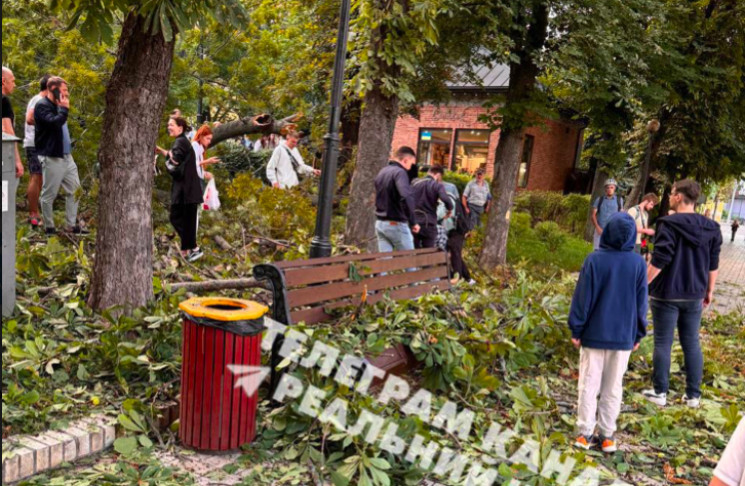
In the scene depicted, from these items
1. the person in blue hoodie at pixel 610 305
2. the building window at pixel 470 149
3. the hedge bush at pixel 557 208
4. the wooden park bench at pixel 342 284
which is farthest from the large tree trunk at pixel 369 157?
the building window at pixel 470 149

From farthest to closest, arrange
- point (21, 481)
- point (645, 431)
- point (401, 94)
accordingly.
Result: point (401, 94)
point (645, 431)
point (21, 481)

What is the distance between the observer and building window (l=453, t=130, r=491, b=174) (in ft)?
80.7

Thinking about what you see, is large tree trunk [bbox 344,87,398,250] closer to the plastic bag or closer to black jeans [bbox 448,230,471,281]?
black jeans [bbox 448,230,471,281]

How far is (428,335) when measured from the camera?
504 centimetres

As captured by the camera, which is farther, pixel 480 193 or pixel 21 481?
pixel 480 193

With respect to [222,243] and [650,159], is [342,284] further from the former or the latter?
[650,159]

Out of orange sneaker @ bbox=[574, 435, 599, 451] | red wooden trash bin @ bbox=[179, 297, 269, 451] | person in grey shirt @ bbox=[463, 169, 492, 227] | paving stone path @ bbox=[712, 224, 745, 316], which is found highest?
person in grey shirt @ bbox=[463, 169, 492, 227]

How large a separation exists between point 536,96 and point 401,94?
3.73 m

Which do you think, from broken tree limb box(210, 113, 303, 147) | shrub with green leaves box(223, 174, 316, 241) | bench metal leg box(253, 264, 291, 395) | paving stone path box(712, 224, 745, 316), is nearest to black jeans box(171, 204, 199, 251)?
shrub with green leaves box(223, 174, 316, 241)

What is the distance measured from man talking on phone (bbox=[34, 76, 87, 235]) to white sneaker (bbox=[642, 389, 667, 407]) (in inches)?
259

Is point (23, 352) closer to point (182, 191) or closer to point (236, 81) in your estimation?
point (182, 191)

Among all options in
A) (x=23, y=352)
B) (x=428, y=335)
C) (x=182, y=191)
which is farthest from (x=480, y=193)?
(x=23, y=352)

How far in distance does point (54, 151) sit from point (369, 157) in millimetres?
4118

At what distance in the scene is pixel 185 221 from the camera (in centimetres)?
725
